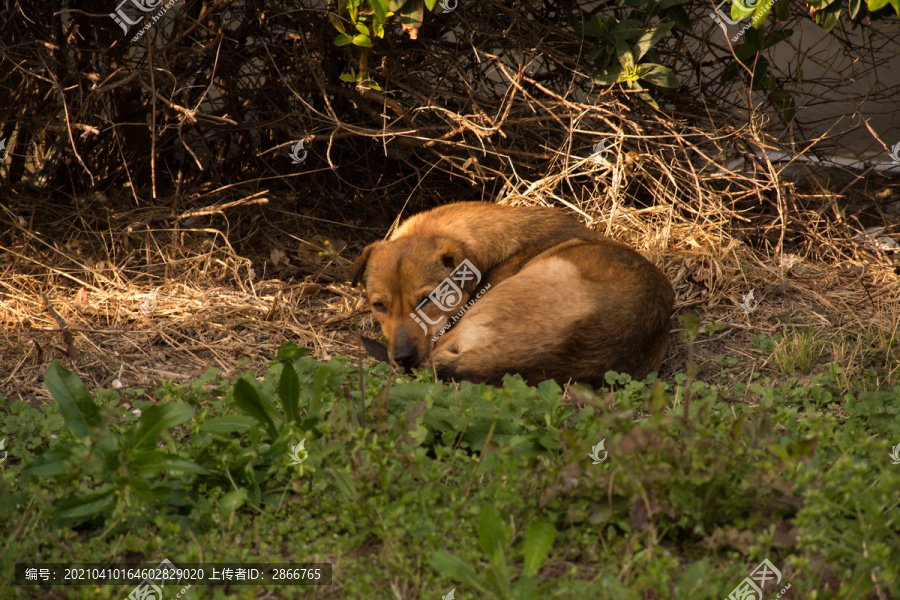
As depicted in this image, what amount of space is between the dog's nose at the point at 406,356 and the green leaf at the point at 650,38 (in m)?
2.54

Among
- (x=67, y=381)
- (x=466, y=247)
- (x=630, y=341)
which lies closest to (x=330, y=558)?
(x=67, y=381)

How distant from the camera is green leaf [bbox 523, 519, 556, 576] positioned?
1.87 meters

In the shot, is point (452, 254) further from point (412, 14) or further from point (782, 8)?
point (782, 8)

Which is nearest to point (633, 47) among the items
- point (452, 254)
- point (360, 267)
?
point (452, 254)

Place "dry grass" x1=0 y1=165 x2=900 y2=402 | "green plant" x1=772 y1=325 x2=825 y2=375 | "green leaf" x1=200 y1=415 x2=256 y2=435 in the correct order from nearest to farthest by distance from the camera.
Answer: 1. "green leaf" x1=200 y1=415 x2=256 y2=435
2. "green plant" x1=772 y1=325 x2=825 y2=375
3. "dry grass" x1=0 y1=165 x2=900 y2=402

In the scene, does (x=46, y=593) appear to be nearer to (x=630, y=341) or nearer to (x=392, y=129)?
(x=630, y=341)

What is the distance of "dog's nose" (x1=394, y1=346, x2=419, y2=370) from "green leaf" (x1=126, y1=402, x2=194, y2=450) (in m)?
1.80

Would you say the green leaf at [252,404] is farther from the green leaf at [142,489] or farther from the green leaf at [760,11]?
the green leaf at [760,11]

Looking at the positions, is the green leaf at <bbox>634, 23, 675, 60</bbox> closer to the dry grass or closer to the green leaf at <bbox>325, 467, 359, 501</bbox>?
the dry grass

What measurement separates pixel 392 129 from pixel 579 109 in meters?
1.42

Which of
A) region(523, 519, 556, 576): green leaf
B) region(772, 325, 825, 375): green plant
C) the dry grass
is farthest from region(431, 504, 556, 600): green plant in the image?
region(772, 325, 825, 375): green plant

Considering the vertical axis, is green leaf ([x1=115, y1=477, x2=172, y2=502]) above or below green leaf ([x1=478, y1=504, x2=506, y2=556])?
below

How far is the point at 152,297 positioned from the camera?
4.57 m

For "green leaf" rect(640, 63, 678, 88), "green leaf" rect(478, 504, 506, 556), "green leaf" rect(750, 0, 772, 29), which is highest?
"green leaf" rect(750, 0, 772, 29)
